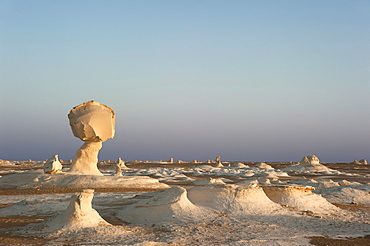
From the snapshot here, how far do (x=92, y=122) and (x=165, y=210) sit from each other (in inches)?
422

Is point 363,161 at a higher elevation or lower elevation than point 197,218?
higher

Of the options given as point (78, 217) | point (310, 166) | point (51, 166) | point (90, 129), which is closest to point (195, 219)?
point (78, 217)

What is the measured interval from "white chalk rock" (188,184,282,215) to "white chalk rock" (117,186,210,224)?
63 cm

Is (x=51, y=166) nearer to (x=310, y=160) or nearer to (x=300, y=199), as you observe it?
(x=300, y=199)

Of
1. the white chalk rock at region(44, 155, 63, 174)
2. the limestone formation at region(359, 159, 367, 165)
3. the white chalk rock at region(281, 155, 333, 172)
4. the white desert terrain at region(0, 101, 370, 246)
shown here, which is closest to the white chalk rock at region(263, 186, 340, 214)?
the white desert terrain at region(0, 101, 370, 246)

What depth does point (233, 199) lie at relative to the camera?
1096 centimetres

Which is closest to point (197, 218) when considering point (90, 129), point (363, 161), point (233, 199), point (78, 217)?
point (233, 199)

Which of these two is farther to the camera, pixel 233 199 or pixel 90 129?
pixel 90 129

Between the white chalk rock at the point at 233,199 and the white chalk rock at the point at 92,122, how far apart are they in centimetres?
940

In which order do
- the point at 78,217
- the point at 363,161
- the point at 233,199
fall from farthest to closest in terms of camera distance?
the point at 363,161, the point at 233,199, the point at 78,217

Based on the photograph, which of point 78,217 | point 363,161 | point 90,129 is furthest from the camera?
point 363,161

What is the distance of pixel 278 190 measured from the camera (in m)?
12.5

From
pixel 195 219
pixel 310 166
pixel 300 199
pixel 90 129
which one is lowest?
pixel 195 219

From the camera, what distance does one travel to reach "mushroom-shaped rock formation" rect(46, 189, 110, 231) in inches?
323
